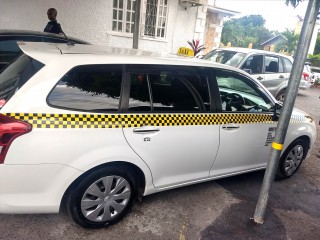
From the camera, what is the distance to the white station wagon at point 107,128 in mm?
2299

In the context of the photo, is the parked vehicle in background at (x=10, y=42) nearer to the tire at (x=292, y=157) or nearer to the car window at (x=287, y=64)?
the tire at (x=292, y=157)

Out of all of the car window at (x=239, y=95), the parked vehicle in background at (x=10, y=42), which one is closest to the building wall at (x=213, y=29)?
the parked vehicle in background at (x=10, y=42)

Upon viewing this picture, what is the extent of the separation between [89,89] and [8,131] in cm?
70

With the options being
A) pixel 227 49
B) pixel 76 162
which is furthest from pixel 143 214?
pixel 227 49

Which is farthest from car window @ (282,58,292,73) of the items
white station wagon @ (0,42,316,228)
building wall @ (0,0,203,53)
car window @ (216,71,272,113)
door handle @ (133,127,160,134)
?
door handle @ (133,127,160,134)

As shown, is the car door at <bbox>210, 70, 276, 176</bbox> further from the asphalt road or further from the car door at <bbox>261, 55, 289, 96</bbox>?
the car door at <bbox>261, 55, 289, 96</bbox>

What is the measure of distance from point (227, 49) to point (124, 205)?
6.57 m

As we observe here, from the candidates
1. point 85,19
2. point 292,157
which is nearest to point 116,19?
point 85,19

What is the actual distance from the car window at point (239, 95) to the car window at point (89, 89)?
123cm

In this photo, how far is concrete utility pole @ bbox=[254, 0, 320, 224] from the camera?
2.65 meters

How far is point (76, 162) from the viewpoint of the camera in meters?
2.44

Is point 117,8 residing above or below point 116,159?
above

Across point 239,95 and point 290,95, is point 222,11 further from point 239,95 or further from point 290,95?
point 290,95

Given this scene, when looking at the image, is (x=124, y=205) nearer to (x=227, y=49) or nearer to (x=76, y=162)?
(x=76, y=162)
